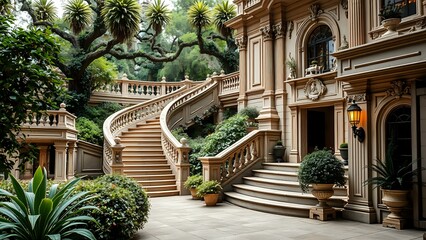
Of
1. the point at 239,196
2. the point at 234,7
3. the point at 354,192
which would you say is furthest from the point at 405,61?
the point at 234,7

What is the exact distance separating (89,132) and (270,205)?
974cm

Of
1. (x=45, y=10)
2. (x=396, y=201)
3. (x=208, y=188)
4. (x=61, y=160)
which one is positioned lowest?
(x=208, y=188)

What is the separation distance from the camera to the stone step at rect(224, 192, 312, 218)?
823cm

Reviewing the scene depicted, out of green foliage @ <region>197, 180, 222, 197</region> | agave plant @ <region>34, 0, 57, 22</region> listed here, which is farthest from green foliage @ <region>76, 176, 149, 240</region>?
agave plant @ <region>34, 0, 57, 22</region>

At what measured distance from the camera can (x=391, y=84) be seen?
736 cm

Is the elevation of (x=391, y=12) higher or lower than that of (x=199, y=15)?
lower

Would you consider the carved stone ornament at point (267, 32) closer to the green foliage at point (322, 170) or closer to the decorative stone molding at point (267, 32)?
the decorative stone molding at point (267, 32)

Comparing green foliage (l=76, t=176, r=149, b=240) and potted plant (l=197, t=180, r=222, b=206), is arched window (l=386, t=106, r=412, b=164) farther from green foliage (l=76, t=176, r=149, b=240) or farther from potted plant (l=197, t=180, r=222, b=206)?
green foliage (l=76, t=176, r=149, b=240)

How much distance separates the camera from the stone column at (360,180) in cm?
757

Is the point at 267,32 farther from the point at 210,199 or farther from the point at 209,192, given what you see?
the point at 210,199

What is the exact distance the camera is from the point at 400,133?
743 cm

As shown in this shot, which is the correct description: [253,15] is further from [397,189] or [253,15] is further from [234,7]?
[397,189]

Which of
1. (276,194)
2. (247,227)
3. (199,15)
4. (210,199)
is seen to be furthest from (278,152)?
(199,15)

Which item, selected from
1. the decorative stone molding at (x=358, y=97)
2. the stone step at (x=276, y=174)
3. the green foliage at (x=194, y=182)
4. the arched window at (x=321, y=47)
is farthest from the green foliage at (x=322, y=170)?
the arched window at (x=321, y=47)
